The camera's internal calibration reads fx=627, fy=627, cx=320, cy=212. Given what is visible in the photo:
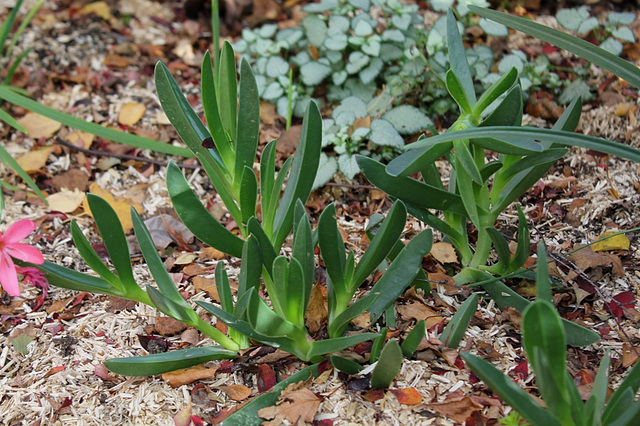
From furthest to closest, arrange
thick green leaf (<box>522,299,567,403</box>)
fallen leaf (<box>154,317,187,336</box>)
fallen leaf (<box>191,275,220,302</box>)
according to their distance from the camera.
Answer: fallen leaf (<box>191,275,220,302</box>), fallen leaf (<box>154,317,187,336</box>), thick green leaf (<box>522,299,567,403</box>)

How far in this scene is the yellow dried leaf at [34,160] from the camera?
7.52 ft

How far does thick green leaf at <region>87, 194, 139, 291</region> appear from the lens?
1.31m

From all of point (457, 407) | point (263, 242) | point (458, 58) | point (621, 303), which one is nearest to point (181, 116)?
point (263, 242)

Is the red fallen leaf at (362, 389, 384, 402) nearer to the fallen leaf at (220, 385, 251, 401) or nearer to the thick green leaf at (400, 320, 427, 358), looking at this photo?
the thick green leaf at (400, 320, 427, 358)

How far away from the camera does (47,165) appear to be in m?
2.34

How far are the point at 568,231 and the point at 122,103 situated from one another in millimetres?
1780

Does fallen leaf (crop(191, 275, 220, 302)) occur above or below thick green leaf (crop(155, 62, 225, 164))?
below

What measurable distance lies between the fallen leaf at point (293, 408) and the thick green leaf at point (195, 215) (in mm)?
368

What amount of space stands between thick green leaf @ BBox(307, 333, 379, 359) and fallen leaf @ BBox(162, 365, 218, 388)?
0.26 meters

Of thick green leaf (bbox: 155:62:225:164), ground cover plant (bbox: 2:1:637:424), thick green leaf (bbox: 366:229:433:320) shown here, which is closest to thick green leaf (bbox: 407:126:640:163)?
ground cover plant (bbox: 2:1:637:424)

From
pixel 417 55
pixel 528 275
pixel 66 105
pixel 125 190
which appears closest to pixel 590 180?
pixel 528 275

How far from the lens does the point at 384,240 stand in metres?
1.39

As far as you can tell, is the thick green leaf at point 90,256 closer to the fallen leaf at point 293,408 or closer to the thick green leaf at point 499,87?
the fallen leaf at point 293,408

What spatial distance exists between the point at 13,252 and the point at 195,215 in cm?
38
